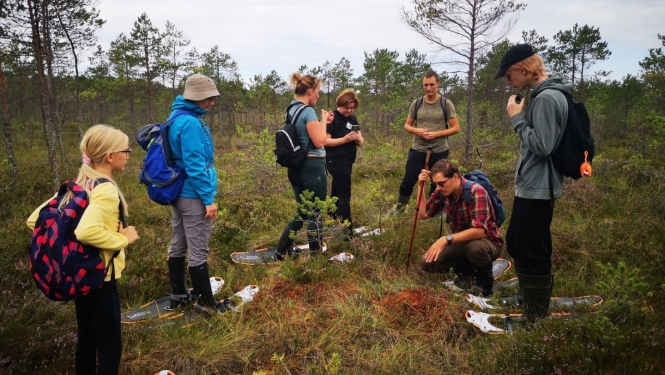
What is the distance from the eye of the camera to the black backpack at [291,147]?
11.9 feet

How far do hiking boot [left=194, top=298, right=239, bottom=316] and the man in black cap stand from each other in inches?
92.7

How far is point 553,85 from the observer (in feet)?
8.00

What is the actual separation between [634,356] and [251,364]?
7.64 ft

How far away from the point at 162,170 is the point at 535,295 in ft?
9.74

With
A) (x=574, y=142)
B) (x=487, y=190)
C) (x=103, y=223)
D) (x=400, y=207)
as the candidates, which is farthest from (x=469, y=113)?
(x=103, y=223)

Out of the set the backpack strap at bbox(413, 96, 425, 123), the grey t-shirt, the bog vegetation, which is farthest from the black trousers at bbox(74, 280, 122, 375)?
the backpack strap at bbox(413, 96, 425, 123)

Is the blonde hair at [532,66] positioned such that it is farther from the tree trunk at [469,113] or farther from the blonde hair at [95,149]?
the tree trunk at [469,113]

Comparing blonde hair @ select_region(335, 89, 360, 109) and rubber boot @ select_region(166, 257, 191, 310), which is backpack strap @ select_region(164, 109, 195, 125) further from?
blonde hair @ select_region(335, 89, 360, 109)

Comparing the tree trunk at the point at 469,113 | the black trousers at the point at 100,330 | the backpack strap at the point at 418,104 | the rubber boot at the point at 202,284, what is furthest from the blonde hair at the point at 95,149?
the tree trunk at the point at 469,113

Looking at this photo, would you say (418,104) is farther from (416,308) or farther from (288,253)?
(416,308)

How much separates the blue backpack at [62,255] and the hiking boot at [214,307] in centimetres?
128

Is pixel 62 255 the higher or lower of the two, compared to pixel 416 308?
higher

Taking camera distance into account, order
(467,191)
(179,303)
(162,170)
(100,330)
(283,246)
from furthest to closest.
A: (283,246)
(467,191)
(179,303)
(162,170)
(100,330)

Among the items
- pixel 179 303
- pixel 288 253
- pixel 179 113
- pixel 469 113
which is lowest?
pixel 179 303
